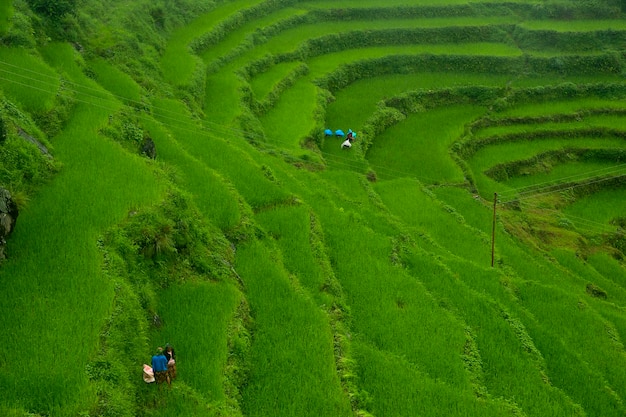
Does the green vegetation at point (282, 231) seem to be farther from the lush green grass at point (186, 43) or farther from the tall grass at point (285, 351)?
the lush green grass at point (186, 43)

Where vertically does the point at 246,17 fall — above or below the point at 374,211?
above

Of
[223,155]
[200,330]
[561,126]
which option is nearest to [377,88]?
[561,126]

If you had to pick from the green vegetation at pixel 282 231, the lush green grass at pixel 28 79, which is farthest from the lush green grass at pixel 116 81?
the lush green grass at pixel 28 79

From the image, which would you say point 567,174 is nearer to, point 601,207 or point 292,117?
point 601,207

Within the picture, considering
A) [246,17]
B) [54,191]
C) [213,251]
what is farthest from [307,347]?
[246,17]

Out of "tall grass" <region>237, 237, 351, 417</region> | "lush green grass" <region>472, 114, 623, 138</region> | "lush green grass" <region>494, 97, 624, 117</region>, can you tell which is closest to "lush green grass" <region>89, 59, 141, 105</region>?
"tall grass" <region>237, 237, 351, 417</region>

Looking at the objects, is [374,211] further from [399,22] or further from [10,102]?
[399,22]
